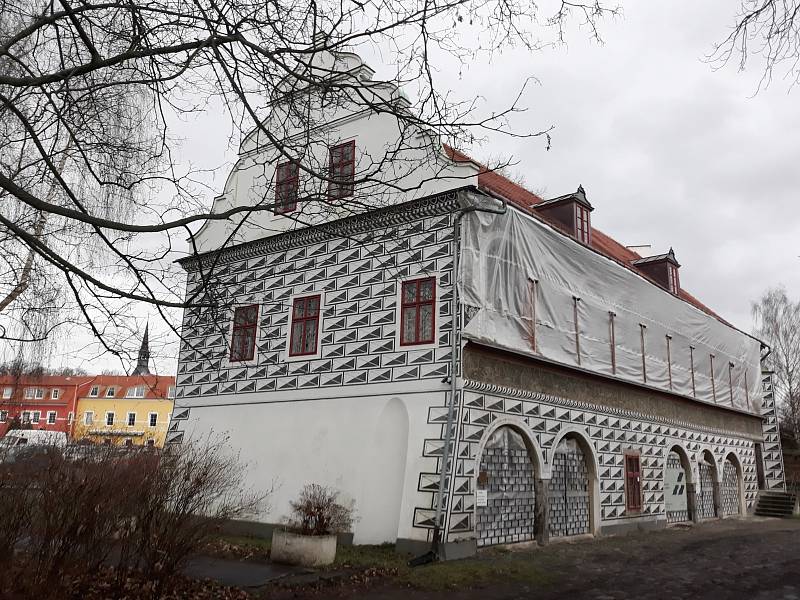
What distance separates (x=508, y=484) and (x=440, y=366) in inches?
122

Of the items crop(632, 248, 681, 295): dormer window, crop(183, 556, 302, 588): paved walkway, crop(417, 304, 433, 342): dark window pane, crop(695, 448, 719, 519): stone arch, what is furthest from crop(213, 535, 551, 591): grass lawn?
crop(632, 248, 681, 295): dormer window

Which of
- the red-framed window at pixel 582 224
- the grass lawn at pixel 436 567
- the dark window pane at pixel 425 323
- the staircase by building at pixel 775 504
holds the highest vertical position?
the red-framed window at pixel 582 224

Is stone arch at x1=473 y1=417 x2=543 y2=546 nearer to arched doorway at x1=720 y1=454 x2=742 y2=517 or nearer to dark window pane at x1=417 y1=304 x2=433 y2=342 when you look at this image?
dark window pane at x1=417 y1=304 x2=433 y2=342

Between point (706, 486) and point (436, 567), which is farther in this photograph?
point (706, 486)

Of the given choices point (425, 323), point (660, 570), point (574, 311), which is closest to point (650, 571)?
point (660, 570)

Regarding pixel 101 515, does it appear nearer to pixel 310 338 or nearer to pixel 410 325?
pixel 410 325

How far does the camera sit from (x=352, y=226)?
16.3m

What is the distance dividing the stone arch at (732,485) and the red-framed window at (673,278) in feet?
22.2

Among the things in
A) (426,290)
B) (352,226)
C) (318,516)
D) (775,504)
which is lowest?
(318,516)

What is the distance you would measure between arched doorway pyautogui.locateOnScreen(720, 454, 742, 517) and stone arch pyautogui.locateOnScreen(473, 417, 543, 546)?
13690mm

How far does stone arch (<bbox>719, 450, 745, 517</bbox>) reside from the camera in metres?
25.6

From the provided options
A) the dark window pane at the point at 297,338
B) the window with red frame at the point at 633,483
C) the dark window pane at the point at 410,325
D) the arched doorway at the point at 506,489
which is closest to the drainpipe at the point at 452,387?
the dark window pane at the point at 410,325

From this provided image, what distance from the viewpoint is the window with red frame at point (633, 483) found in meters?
18.7

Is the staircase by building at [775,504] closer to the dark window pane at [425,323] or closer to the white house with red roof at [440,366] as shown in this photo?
the white house with red roof at [440,366]
